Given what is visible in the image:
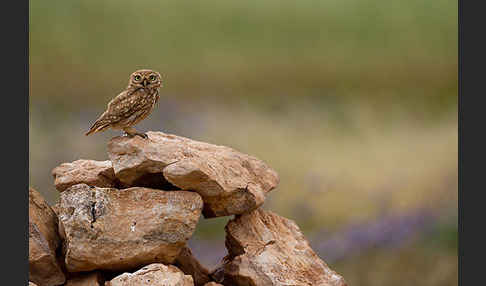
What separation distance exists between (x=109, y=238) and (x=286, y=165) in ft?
8.50

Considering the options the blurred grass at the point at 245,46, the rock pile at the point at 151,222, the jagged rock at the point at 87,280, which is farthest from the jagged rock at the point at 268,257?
the blurred grass at the point at 245,46

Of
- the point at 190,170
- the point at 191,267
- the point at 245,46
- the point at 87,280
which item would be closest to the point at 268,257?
the point at 191,267

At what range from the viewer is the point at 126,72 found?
7035 mm

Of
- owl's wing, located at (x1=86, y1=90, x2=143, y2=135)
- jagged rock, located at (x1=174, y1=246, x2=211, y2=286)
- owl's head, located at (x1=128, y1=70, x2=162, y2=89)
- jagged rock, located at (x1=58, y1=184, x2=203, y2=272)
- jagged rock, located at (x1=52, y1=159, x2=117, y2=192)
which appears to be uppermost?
owl's head, located at (x1=128, y1=70, x2=162, y2=89)

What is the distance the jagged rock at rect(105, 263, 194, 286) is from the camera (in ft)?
16.7

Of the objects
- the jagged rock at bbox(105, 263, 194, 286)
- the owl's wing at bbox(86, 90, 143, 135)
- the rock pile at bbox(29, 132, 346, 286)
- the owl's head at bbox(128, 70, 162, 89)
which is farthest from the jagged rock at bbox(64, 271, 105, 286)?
the owl's head at bbox(128, 70, 162, 89)

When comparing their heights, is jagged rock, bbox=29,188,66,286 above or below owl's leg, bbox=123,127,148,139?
below

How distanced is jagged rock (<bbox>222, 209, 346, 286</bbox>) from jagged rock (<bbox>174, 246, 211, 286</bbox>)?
246 millimetres

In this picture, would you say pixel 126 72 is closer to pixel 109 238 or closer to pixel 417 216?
pixel 109 238

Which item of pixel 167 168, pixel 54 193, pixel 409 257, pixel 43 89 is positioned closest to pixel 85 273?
pixel 167 168

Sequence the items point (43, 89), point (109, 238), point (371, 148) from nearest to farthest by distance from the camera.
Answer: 1. point (109, 238)
2. point (43, 89)
3. point (371, 148)

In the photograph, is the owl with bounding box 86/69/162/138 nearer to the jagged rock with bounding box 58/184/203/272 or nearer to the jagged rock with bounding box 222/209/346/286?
the jagged rock with bounding box 58/184/203/272

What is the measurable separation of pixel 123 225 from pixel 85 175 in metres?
0.79

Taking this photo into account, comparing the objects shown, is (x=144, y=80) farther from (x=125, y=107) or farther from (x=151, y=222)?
(x=151, y=222)
